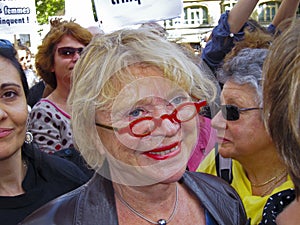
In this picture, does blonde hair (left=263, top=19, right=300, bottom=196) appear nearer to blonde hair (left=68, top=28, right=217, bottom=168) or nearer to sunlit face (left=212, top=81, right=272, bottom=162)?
blonde hair (left=68, top=28, right=217, bottom=168)

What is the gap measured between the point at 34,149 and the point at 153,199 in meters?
0.75

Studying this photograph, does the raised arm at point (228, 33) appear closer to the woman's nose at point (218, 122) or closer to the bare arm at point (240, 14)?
the bare arm at point (240, 14)

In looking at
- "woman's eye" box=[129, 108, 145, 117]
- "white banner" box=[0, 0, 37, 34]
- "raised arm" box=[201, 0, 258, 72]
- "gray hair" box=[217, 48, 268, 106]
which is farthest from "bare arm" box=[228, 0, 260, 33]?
"white banner" box=[0, 0, 37, 34]

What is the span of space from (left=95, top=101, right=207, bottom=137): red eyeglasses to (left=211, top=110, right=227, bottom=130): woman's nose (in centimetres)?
46

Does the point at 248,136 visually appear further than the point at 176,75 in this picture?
Yes

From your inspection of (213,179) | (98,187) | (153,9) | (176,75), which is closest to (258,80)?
(213,179)

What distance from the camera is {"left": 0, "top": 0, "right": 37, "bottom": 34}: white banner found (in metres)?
5.62

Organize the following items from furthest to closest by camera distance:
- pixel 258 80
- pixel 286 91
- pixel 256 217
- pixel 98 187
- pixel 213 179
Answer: pixel 258 80 < pixel 256 217 < pixel 213 179 < pixel 98 187 < pixel 286 91

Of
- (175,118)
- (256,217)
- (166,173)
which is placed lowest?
(256,217)

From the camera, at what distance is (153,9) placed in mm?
3756

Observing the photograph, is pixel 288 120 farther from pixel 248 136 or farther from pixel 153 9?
pixel 153 9

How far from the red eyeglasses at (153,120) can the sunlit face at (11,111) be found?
0.56 metres

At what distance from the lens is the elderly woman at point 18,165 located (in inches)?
80.5

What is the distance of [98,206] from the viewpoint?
1.71 meters
